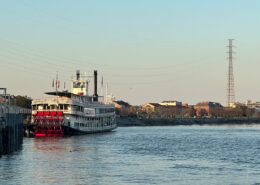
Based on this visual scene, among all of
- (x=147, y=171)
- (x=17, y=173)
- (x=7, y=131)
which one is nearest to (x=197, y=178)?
(x=147, y=171)

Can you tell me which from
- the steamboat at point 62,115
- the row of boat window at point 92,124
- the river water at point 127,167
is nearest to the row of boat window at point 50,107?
the steamboat at point 62,115

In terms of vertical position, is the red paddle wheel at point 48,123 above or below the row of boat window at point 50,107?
below

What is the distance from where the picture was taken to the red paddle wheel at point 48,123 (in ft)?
342

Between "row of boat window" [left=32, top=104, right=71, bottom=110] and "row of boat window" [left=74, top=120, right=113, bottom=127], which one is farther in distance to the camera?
"row of boat window" [left=74, top=120, right=113, bottom=127]

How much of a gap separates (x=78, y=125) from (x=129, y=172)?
62.8 m

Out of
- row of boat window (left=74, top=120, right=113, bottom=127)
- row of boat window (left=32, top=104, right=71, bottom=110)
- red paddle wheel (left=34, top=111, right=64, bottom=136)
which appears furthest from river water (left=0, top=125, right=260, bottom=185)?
row of boat window (left=74, top=120, right=113, bottom=127)

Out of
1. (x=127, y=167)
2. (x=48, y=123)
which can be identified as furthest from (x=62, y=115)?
(x=127, y=167)

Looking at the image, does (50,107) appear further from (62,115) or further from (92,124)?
(92,124)

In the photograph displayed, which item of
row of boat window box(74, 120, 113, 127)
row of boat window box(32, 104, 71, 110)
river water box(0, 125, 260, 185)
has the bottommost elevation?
river water box(0, 125, 260, 185)

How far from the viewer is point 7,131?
6525cm

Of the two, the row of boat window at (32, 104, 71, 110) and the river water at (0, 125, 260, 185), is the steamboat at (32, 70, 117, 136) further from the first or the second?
the river water at (0, 125, 260, 185)

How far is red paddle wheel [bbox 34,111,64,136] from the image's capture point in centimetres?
10412

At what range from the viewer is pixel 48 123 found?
345 ft

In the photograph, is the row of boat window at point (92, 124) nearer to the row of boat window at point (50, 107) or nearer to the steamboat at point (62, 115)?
the steamboat at point (62, 115)
